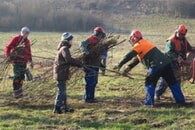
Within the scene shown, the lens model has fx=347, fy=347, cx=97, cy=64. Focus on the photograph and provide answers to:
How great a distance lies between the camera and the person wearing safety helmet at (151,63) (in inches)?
271

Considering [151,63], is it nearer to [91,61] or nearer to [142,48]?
[142,48]

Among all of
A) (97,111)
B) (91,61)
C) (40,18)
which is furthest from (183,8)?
(97,111)

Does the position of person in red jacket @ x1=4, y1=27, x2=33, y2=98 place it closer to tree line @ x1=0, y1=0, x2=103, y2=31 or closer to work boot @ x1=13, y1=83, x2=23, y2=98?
work boot @ x1=13, y1=83, x2=23, y2=98

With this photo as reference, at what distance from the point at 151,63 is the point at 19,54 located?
10.1 feet

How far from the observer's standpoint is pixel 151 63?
7055 millimetres

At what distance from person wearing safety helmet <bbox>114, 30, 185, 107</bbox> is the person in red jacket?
2347 mm

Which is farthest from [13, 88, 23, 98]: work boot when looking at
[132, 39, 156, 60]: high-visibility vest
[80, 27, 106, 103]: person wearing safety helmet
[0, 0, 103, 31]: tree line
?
[0, 0, 103, 31]: tree line

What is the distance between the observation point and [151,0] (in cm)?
5681

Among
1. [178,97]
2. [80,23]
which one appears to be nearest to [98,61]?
[178,97]

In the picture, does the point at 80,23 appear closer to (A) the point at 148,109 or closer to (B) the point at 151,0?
(B) the point at 151,0

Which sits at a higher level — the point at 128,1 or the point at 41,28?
the point at 128,1

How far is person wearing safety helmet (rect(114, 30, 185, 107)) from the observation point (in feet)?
22.6

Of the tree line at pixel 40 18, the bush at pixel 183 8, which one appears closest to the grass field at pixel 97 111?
the tree line at pixel 40 18

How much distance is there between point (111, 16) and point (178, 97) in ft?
142
